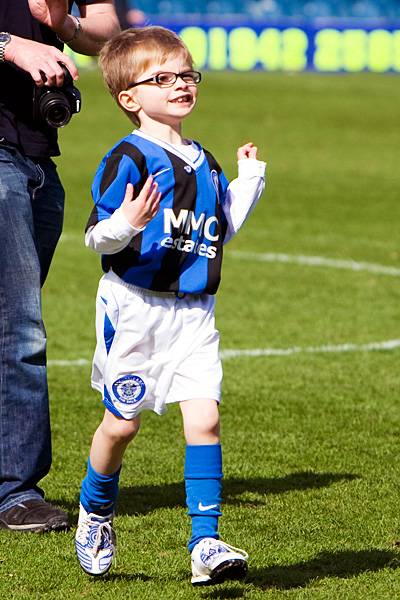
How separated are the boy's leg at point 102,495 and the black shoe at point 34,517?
609 millimetres

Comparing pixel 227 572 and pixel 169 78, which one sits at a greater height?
pixel 169 78

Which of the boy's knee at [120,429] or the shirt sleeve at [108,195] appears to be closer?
the shirt sleeve at [108,195]

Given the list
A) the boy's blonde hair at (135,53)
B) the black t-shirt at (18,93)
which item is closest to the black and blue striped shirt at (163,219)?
the boy's blonde hair at (135,53)

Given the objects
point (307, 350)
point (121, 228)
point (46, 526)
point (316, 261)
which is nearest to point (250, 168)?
point (121, 228)

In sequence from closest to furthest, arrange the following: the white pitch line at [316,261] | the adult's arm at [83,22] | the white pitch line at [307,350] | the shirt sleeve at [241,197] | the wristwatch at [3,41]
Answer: the shirt sleeve at [241,197] → the wristwatch at [3,41] → the adult's arm at [83,22] → the white pitch line at [307,350] → the white pitch line at [316,261]

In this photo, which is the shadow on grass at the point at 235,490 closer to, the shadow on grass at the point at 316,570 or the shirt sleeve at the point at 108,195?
the shadow on grass at the point at 316,570

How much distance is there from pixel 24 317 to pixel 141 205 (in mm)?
1223

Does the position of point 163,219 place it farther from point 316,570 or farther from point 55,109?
point 316,570

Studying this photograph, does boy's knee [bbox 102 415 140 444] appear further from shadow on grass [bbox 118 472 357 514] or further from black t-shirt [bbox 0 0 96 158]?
black t-shirt [bbox 0 0 96 158]

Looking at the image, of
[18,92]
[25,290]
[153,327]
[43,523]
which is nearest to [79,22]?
[18,92]

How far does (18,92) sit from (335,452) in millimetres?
2426

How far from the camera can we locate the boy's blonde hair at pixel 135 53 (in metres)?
4.80

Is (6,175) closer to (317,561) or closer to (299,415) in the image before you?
(317,561)

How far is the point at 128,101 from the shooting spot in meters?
4.88
